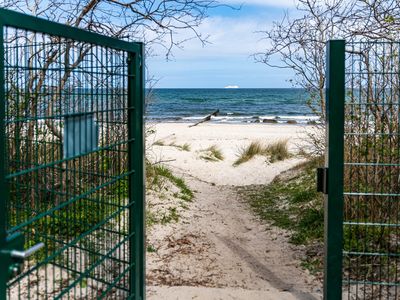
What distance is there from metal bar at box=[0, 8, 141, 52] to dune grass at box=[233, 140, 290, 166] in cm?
960

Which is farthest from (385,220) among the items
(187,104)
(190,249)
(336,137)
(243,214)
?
(187,104)

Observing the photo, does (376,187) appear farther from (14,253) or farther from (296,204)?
(14,253)

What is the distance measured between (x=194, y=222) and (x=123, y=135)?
3664 millimetres

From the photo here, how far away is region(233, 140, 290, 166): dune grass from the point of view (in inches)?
498

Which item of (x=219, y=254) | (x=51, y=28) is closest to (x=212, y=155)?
(x=219, y=254)

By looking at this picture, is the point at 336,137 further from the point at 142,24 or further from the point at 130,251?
the point at 142,24

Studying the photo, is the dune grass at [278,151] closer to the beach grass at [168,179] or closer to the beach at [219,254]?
the beach at [219,254]

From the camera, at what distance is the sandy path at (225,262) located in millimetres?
4469

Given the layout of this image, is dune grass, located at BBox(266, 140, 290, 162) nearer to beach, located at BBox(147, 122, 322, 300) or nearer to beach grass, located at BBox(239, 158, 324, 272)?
beach grass, located at BBox(239, 158, 324, 272)

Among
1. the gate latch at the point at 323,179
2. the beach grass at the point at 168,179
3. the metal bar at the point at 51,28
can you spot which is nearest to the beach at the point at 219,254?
the beach grass at the point at 168,179

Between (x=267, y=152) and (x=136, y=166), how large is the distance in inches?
378

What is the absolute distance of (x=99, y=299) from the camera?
9.78 ft

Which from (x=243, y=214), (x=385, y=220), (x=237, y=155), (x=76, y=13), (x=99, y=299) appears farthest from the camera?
(x=237, y=155)

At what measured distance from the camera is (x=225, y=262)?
221 inches
